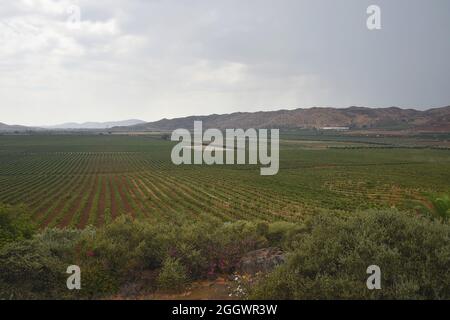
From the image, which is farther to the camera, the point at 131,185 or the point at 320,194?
the point at 131,185

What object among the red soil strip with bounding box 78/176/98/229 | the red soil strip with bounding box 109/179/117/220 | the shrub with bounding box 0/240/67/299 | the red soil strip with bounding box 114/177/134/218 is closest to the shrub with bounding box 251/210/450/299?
the shrub with bounding box 0/240/67/299

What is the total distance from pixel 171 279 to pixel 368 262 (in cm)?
454

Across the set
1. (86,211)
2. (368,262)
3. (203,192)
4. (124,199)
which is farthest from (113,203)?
(368,262)

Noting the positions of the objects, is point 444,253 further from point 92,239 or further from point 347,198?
point 347,198

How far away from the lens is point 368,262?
650cm

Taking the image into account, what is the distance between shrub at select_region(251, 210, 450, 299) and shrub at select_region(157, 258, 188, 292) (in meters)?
2.10

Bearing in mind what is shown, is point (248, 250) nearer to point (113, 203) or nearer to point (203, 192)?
point (113, 203)

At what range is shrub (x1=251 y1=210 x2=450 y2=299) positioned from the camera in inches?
235

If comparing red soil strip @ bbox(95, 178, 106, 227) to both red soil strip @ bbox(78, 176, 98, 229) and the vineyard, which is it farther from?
red soil strip @ bbox(78, 176, 98, 229)

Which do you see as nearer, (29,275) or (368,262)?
(368,262)

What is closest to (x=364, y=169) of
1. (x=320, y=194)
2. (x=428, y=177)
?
(x=428, y=177)

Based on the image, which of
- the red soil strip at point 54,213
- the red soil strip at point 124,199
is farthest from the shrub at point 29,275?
the red soil strip at point 124,199
